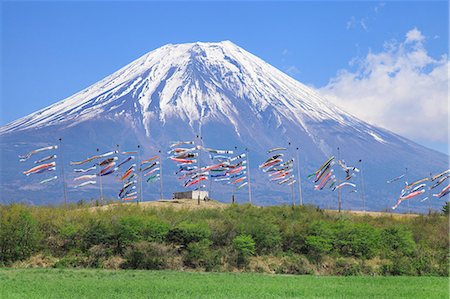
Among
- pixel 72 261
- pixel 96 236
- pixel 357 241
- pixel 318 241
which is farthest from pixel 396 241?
pixel 72 261

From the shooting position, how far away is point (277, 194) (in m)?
193

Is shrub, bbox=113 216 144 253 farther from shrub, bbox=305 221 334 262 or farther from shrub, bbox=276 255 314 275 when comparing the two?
shrub, bbox=305 221 334 262

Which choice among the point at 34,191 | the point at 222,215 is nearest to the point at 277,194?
the point at 34,191

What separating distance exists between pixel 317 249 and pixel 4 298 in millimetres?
23109

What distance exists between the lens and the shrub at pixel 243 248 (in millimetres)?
42188

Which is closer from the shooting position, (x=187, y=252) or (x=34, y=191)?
(x=187, y=252)

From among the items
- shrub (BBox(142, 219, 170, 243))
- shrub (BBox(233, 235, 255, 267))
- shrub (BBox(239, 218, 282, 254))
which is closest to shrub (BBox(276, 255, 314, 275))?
shrub (BBox(233, 235, 255, 267))

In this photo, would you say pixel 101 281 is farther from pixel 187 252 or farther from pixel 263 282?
pixel 187 252

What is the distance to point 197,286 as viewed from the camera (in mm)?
29188

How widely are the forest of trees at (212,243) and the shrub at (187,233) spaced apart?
0.03m

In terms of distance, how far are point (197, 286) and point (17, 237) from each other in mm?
16759

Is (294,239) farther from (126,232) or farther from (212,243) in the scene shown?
(126,232)

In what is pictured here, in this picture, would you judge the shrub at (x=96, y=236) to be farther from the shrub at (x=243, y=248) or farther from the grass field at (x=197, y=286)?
the shrub at (x=243, y=248)

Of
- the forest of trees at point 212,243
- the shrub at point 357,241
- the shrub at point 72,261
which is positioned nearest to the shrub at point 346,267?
the forest of trees at point 212,243
